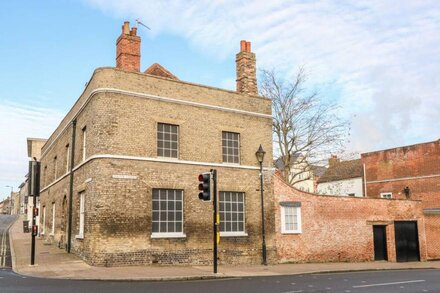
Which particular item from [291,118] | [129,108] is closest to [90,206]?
[129,108]

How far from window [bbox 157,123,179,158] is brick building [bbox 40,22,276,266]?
0.04 meters

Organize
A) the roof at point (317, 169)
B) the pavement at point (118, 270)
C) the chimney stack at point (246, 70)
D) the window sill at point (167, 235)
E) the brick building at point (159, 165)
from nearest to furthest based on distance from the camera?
the pavement at point (118, 270)
the brick building at point (159, 165)
the window sill at point (167, 235)
the chimney stack at point (246, 70)
the roof at point (317, 169)

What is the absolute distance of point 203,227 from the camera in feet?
62.6

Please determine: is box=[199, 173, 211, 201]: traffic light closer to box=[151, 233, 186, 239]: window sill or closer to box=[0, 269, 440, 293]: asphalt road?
box=[0, 269, 440, 293]: asphalt road

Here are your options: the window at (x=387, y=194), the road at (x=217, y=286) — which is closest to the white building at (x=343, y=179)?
the window at (x=387, y=194)

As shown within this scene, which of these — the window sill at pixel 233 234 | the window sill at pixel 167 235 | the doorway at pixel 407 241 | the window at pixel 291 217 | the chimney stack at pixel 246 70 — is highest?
the chimney stack at pixel 246 70

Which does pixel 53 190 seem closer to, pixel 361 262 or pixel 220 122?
pixel 220 122

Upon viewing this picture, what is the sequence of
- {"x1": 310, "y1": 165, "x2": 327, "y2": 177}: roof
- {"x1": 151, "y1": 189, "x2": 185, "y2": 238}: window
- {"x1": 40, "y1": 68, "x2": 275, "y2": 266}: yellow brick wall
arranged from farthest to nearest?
{"x1": 310, "y1": 165, "x2": 327, "y2": 177}: roof
{"x1": 151, "y1": 189, "x2": 185, "y2": 238}: window
{"x1": 40, "y1": 68, "x2": 275, "y2": 266}: yellow brick wall

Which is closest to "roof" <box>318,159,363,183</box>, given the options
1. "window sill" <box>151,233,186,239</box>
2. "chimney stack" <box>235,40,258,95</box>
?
"chimney stack" <box>235,40,258,95</box>

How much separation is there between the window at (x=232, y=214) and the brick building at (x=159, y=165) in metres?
0.05

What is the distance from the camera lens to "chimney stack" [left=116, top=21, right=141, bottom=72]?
19641mm

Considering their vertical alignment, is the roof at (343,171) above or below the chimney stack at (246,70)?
below

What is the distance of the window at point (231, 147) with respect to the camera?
2061 centimetres

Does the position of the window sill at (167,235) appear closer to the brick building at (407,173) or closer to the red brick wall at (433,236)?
the red brick wall at (433,236)
